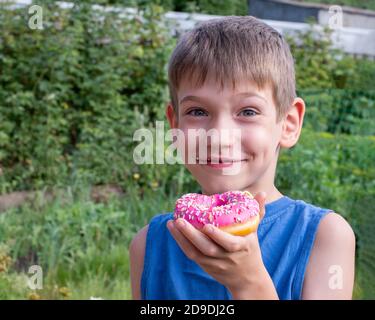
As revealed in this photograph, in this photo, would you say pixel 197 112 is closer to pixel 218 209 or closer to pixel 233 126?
pixel 233 126

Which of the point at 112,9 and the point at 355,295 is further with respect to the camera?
the point at 112,9

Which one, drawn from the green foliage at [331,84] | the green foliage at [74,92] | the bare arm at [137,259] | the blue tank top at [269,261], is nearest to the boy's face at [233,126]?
the blue tank top at [269,261]

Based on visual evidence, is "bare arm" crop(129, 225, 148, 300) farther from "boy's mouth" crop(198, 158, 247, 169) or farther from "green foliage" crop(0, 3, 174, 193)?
"green foliage" crop(0, 3, 174, 193)

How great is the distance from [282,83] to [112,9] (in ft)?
12.2

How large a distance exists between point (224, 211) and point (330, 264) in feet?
0.80

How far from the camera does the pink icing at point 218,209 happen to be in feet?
4.32

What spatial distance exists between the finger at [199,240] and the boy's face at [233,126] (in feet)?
0.53

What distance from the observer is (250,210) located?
1.33 m

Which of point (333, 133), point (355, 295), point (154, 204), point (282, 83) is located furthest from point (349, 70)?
point (282, 83)

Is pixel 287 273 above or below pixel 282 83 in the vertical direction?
below

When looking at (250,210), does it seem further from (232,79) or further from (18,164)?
(18,164)

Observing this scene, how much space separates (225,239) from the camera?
1.25 metres

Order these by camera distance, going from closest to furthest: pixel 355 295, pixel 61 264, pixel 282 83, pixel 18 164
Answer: pixel 282 83
pixel 355 295
pixel 61 264
pixel 18 164

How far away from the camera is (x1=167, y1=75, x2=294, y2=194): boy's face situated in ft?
4.57
